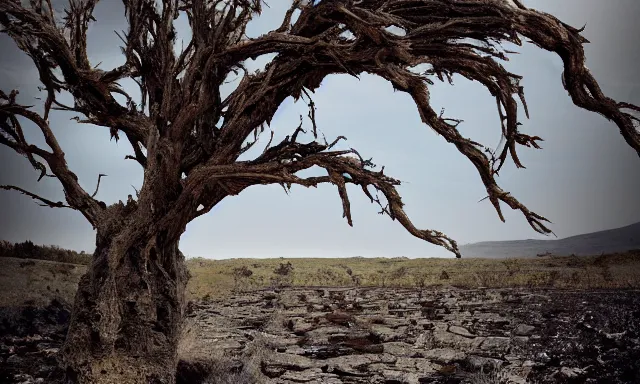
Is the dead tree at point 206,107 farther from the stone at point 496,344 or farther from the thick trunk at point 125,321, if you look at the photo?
the stone at point 496,344

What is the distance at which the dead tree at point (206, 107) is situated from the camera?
6230 millimetres

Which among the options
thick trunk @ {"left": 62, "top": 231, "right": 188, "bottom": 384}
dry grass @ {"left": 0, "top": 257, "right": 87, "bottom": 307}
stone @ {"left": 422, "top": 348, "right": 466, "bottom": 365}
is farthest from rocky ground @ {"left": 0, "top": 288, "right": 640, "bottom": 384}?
dry grass @ {"left": 0, "top": 257, "right": 87, "bottom": 307}

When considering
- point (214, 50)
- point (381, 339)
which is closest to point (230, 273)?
point (381, 339)

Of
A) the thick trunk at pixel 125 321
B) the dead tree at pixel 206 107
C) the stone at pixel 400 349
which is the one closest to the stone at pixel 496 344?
the stone at pixel 400 349

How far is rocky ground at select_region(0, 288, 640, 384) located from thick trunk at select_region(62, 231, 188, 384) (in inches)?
33.4

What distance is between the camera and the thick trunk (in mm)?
6699

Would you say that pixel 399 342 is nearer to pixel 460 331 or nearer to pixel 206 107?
pixel 460 331

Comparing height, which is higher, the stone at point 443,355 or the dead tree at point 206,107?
the dead tree at point 206,107

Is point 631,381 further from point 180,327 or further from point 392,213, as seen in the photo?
point 180,327

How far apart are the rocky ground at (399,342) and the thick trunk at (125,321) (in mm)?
848

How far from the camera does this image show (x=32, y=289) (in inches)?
608

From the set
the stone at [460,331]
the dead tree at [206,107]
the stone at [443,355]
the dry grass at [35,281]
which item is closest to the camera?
the dead tree at [206,107]

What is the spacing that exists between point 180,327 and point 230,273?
26.9 metres

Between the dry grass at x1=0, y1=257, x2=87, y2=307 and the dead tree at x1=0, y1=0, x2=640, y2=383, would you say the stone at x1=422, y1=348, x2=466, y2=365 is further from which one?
the dry grass at x1=0, y1=257, x2=87, y2=307
